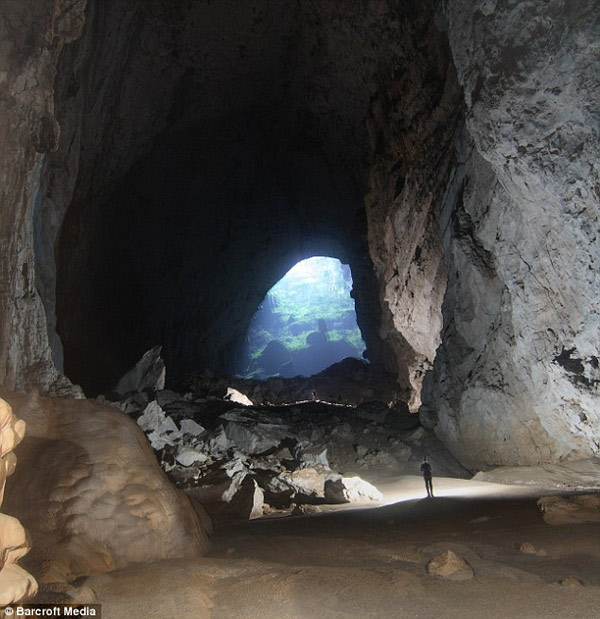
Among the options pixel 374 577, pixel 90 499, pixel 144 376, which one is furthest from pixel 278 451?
pixel 374 577

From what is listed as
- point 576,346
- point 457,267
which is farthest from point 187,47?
point 576,346

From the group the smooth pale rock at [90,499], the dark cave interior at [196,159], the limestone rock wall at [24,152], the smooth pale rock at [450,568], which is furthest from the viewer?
the dark cave interior at [196,159]

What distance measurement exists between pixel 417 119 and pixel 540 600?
1155cm

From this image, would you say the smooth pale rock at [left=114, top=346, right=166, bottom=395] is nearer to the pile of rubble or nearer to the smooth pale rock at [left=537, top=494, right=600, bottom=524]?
the pile of rubble

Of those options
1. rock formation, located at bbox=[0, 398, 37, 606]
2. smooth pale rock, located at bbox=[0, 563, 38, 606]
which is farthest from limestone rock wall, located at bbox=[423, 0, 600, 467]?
smooth pale rock, located at bbox=[0, 563, 38, 606]

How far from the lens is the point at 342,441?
11.7 m

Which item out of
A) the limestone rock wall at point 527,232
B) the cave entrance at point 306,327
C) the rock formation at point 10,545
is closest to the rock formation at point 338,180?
the limestone rock wall at point 527,232

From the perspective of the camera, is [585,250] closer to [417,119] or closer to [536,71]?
A: [536,71]

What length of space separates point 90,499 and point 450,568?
2.46m

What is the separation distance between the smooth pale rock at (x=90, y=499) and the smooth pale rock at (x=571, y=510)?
2.94 metres

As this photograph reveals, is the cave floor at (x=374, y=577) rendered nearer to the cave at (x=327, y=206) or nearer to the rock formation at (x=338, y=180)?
the cave at (x=327, y=206)

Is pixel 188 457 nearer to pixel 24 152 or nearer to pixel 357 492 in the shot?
pixel 357 492

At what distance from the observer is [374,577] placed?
109 inches

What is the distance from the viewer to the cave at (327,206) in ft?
12.5
